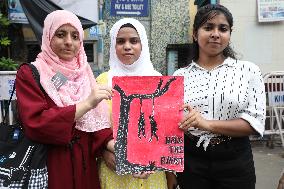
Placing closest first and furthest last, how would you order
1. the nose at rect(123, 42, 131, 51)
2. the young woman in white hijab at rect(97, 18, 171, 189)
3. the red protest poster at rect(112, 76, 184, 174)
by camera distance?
1. the red protest poster at rect(112, 76, 184, 174)
2. the young woman in white hijab at rect(97, 18, 171, 189)
3. the nose at rect(123, 42, 131, 51)

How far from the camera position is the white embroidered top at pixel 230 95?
7.28 feet

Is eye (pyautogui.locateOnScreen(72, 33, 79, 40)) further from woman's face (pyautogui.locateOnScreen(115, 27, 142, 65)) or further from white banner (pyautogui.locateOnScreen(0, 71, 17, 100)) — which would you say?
white banner (pyautogui.locateOnScreen(0, 71, 17, 100))

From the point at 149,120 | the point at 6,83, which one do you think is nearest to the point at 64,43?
the point at 149,120

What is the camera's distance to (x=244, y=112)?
2232mm

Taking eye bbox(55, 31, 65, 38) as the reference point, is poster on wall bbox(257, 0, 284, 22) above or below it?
above

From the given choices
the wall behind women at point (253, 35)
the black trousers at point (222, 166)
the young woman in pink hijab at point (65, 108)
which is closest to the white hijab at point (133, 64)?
the young woman in pink hijab at point (65, 108)

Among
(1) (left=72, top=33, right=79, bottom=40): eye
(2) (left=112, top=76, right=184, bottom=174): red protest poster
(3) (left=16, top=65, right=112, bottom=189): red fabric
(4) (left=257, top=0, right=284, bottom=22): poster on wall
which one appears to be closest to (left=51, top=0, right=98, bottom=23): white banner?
(4) (left=257, top=0, right=284, bottom=22): poster on wall

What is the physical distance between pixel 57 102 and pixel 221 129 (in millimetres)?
923

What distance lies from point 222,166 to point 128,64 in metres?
0.87

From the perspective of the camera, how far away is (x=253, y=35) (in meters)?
7.58

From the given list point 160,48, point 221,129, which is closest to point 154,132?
point 221,129

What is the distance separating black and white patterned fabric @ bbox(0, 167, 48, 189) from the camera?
201cm

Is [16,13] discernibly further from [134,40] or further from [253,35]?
[134,40]

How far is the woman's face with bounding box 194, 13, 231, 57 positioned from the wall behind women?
17.8ft
